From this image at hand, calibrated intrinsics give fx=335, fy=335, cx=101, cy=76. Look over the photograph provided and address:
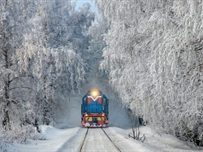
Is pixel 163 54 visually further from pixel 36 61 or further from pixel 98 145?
pixel 36 61

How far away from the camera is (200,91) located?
1025 cm

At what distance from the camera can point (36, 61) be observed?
22.3 metres

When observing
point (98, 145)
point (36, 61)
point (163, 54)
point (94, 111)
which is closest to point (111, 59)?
point (36, 61)

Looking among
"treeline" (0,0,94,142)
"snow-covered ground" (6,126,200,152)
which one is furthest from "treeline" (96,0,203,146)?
"treeline" (0,0,94,142)

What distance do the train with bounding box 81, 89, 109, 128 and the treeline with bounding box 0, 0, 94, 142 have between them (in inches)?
61.5

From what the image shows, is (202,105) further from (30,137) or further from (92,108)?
(92,108)

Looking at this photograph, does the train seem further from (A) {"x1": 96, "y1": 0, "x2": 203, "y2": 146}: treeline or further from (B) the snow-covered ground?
(A) {"x1": 96, "y1": 0, "x2": 203, "y2": 146}: treeline

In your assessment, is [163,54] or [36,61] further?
[36,61]

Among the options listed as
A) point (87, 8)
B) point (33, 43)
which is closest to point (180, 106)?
point (33, 43)

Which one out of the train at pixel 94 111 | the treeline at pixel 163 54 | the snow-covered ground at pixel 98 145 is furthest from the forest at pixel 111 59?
the train at pixel 94 111

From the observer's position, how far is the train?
1069 inches

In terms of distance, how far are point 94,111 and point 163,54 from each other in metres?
19.5

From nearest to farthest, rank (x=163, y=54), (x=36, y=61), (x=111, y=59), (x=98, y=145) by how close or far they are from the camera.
A: 1. (x=163, y=54)
2. (x=98, y=145)
3. (x=111, y=59)
4. (x=36, y=61)

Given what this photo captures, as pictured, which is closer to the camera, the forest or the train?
the forest
